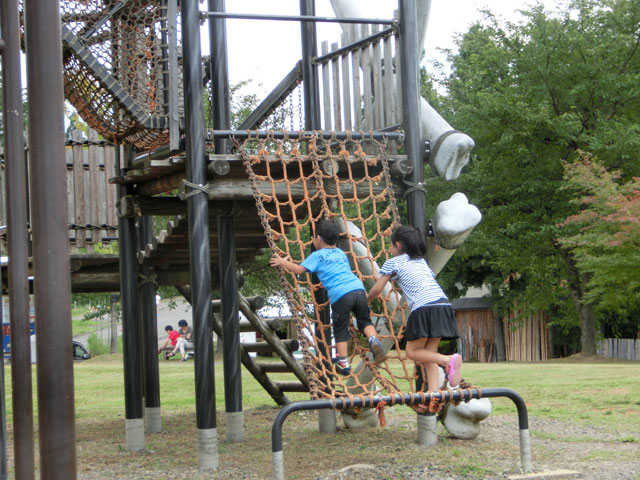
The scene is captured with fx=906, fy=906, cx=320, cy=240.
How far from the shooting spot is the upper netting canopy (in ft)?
25.7

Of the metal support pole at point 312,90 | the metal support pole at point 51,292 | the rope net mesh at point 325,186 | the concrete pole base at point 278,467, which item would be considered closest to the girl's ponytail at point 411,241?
the rope net mesh at point 325,186

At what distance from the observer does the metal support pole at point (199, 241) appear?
6.70 m

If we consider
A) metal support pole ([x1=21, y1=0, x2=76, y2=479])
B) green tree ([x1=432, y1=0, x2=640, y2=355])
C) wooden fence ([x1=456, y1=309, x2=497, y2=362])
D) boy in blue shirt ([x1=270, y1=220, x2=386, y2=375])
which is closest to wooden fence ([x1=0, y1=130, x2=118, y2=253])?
boy in blue shirt ([x1=270, y1=220, x2=386, y2=375])

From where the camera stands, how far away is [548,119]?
24.2 metres

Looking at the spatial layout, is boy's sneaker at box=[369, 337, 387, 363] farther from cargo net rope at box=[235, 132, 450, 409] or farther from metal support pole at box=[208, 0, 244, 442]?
metal support pole at box=[208, 0, 244, 442]

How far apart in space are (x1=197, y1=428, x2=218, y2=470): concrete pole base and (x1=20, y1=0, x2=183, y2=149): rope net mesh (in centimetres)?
275

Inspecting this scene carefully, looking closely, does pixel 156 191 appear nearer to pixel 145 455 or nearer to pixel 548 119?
pixel 145 455

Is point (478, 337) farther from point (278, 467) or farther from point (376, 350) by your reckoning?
point (278, 467)

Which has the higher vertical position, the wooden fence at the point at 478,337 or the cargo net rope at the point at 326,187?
the cargo net rope at the point at 326,187

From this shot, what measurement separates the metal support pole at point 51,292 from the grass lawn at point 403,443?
11.3ft

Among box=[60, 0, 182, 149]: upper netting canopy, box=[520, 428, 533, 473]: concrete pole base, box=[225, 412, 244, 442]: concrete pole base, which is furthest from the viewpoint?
box=[225, 412, 244, 442]: concrete pole base

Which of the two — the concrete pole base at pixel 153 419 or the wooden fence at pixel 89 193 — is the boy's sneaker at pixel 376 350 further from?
the wooden fence at pixel 89 193

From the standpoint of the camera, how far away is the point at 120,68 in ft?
26.8

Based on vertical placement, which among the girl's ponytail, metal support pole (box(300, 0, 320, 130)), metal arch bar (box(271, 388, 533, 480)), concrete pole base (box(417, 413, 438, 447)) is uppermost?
A: metal support pole (box(300, 0, 320, 130))
